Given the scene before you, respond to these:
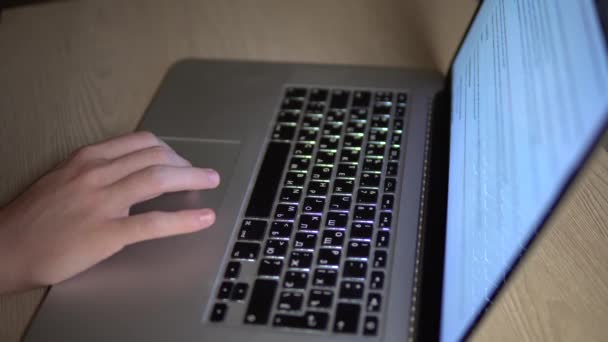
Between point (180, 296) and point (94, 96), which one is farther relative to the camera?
point (94, 96)

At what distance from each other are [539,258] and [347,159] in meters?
0.24

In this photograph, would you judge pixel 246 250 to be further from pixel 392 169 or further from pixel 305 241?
pixel 392 169

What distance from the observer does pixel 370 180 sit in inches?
29.4

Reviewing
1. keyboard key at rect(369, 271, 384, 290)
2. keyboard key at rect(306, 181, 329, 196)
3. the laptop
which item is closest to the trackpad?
the laptop

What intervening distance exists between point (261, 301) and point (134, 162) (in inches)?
9.7

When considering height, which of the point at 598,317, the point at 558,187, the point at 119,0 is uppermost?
the point at 558,187

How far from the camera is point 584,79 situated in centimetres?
41

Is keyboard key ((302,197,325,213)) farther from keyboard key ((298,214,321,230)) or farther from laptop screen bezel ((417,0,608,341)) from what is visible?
laptop screen bezel ((417,0,608,341))

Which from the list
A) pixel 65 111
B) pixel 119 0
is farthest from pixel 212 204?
pixel 119 0

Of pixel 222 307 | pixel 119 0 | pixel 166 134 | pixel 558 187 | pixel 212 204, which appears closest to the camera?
pixel 558 187

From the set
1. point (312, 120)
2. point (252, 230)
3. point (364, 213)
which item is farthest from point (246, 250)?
point (312, 120)

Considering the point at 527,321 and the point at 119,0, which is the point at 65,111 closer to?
the point at 119,0

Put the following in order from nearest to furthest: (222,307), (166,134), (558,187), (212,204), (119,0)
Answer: (558,187)
(222,307)
(212,204)
(166,134)
(119,0)

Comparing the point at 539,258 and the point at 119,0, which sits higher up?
the point at 119,0
